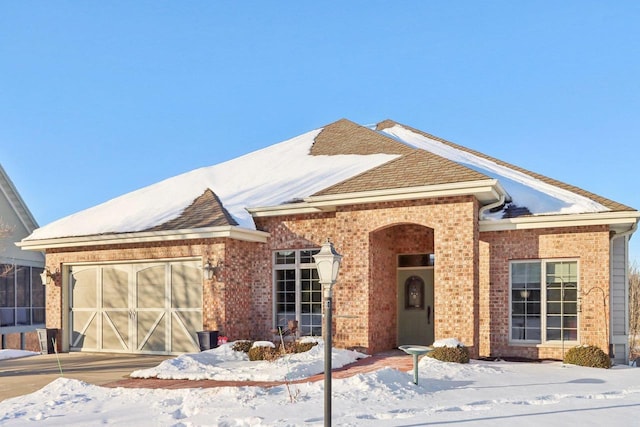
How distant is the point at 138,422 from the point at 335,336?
6.65 metres

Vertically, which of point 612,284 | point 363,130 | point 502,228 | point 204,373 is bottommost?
point 204,373

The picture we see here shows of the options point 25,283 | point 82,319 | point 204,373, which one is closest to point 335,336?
point 204,373

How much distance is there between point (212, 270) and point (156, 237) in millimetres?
1848

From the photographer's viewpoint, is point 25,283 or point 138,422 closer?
point 138,422

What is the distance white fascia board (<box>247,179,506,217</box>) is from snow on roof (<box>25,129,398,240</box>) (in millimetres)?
1019

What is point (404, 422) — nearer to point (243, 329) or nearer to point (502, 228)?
point (502, 228)

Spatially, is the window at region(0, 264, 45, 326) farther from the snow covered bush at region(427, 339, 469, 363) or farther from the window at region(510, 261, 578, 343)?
the window at region(510, 261, 578, 343)

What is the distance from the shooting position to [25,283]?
83.0 ft

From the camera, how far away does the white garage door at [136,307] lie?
587 inches

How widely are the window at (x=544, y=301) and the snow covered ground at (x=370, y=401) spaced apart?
6.40ft

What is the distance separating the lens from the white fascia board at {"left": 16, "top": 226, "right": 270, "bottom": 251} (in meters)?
14.0

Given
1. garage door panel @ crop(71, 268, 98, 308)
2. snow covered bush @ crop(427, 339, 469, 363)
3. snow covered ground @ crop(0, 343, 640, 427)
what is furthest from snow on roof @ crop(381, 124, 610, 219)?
garage door panel @ crop(71, 268, 98, 308)

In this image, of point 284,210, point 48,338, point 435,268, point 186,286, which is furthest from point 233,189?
point 435,268

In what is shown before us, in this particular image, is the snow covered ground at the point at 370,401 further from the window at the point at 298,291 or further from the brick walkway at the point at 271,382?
the window at the point at 298,291
